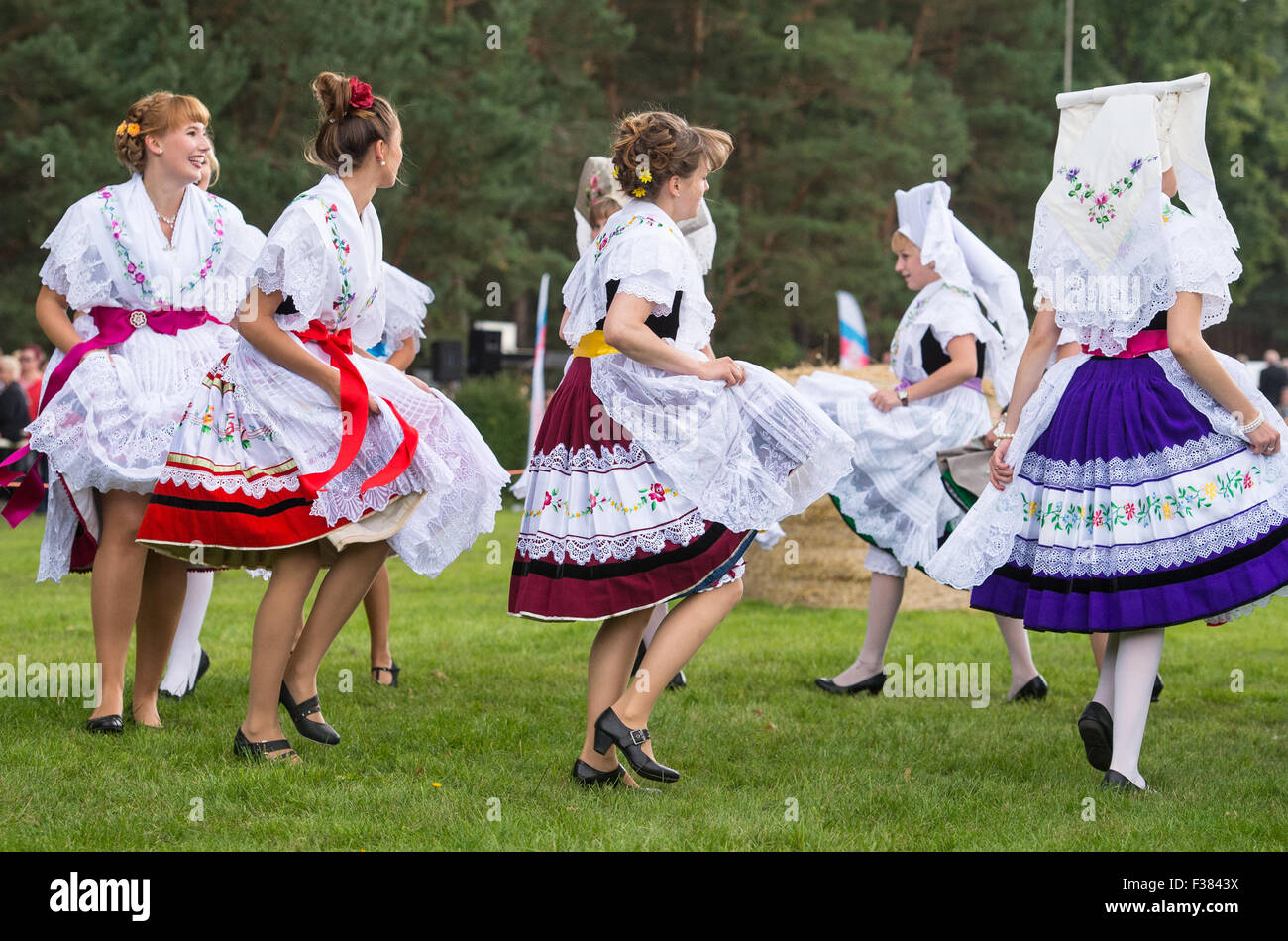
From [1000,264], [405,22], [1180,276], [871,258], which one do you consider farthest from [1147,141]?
[871,258]

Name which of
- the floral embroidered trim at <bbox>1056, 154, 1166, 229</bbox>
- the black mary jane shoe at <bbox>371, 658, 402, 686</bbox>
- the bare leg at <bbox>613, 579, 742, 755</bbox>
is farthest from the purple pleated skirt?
the black mary jane shoe at <bbox>371, 658, 402, 686</bbox>

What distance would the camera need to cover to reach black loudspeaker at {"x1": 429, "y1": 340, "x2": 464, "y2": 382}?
65.3 ft

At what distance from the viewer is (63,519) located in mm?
5301

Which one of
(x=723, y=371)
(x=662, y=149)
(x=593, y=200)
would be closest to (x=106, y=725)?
(x=723, y=371)

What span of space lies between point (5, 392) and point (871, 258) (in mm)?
17118

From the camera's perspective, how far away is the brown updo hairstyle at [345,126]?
15.0 feet

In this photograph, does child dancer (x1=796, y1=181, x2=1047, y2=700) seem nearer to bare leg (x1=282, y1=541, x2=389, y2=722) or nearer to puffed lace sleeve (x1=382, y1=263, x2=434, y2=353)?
puffed lace sleeve (x1=382, y1=263, x2=434, y2=353)

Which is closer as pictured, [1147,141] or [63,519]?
[1147,141]

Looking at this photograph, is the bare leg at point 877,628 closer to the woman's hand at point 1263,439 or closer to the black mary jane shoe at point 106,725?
the woman's hand at point 1263,439

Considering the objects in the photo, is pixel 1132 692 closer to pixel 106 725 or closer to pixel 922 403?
pixel 922 403

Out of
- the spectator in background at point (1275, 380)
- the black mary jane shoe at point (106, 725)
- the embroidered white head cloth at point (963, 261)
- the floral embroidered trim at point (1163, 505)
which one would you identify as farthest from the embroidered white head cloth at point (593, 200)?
the spectator in background at point (1275, 380)

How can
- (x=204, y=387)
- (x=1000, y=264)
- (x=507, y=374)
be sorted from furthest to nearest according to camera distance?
1. (x=507, y=374)
2. (x=1000, y=264)
3. (x=204, y=387)

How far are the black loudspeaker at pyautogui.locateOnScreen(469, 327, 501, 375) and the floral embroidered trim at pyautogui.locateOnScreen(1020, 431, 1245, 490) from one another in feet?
56.7
